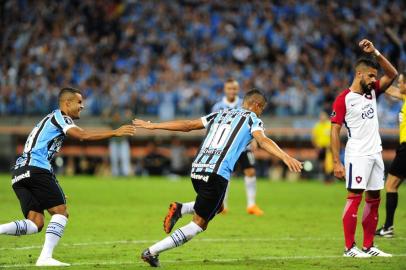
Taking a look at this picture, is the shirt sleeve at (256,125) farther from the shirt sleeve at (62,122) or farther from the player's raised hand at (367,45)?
the shirt sleeve at (62,122)

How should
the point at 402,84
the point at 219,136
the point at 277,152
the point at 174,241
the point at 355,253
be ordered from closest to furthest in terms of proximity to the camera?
the point at 277,152, the point at 174,241, the point at 219,136, the point at 355,253, the point at 402,84

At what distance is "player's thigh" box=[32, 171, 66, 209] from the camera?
33.8 ft

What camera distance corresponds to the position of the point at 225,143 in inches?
396

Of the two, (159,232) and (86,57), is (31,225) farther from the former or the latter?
(86,57)

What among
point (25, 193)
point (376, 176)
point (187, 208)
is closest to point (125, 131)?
point (187, 208)

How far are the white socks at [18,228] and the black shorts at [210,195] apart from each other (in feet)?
6.84

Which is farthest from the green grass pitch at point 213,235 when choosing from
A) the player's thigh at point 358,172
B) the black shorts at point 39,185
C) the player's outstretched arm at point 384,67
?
the player's outstretched arm at point 384,67

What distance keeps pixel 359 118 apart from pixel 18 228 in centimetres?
466

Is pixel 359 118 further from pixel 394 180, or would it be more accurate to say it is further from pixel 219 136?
pixel 394 180

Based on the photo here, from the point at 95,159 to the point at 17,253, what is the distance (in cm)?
2337

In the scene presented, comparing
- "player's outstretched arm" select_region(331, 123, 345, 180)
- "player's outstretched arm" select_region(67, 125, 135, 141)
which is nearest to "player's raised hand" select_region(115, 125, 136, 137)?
"player's outstretched arm" select_region(67, 125, 135, 141)

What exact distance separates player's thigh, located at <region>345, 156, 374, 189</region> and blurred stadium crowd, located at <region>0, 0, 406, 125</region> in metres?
18.0

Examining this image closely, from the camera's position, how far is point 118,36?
35.5m

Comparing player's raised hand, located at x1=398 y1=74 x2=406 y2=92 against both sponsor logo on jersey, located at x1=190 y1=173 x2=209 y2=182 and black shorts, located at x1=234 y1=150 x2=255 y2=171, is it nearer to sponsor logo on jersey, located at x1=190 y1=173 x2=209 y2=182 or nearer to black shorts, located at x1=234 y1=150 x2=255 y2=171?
sponsor logo on jersey, located at x1=190 y1=173 x2=209 y2=182
